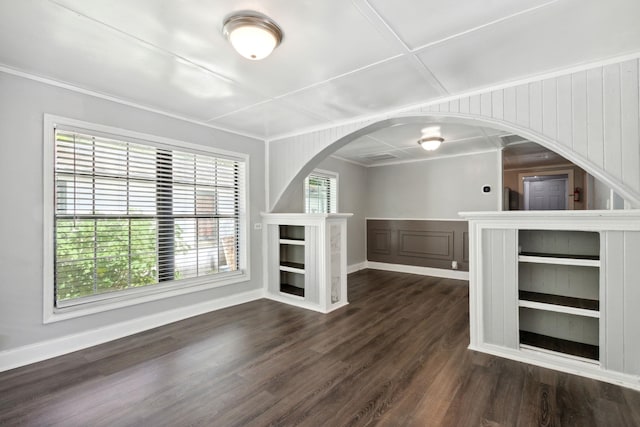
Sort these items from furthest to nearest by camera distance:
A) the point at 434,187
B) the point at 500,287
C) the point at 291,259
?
the point at 434,187
the point at 291,259
the point at 500,287

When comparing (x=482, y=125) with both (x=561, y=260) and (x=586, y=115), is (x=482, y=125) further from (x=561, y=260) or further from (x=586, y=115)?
(x=561, y=260)

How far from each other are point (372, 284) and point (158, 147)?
3965 mm

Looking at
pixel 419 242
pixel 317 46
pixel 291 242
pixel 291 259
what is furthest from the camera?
pixel 419 242

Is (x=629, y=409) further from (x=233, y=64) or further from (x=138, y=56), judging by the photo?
(x=138, y=56)

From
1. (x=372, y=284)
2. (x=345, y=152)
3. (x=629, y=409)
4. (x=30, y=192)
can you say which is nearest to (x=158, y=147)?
(x=30, y=192)

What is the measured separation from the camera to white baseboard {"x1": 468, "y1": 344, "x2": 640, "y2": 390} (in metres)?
2.19

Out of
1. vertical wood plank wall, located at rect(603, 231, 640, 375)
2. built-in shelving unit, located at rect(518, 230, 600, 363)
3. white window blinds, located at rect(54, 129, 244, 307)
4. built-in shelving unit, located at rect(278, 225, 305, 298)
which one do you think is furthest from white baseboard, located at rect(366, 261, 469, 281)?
white window blinds, located at rect(54, 129, 244, 307)

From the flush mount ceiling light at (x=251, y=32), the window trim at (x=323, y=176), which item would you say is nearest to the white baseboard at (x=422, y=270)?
the window trim at (x=323, y=176)

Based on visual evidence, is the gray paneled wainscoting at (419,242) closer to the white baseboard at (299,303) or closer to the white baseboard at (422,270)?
the white baseboard at (422,270)

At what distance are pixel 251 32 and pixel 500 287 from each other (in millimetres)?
2853

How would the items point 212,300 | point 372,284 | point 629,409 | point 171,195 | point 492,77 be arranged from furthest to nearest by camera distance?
point 372,284
point 212,300
point 171,195
point 492,77
point 629,409

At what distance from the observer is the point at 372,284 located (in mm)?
5348

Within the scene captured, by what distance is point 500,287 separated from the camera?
8.86 ft

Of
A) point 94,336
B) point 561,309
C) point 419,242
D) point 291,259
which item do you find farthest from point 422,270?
point 94,336
